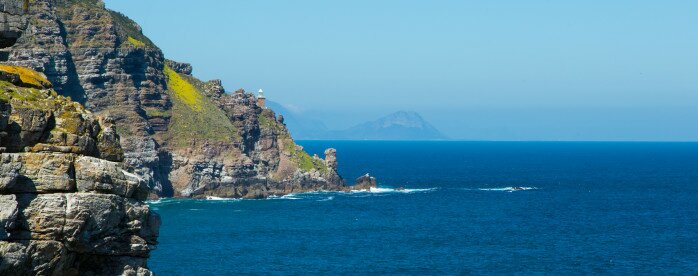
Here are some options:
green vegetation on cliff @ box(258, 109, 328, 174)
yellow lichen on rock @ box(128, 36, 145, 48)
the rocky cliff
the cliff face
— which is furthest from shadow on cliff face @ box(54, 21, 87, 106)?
the cliff face

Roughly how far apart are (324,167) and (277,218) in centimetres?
5082

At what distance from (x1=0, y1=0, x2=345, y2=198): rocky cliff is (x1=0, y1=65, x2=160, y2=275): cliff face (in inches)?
4293

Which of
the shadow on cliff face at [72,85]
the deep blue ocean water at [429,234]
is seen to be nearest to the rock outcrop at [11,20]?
the deep blue ocean water at [429,234]

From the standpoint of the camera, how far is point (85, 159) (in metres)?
37.5

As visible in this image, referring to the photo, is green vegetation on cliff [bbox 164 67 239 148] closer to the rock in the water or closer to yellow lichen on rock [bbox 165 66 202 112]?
yellow lichen on rock [bbox 165 66 202 112]

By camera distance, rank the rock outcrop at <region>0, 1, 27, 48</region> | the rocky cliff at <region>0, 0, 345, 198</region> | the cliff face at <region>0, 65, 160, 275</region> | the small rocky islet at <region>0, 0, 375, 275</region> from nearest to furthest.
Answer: the cliff face at <region>0, 65, 160, 275</region>
the small rocky islet at <region>0, 0, 375, 275</region>
the rock outcrop at <region>0, 1, 27, 48</region>
the rocky cliff at <region>0, 0, 345, 198</region>

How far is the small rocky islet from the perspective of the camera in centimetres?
3603

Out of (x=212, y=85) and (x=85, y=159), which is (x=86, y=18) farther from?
(x=85, y=159)

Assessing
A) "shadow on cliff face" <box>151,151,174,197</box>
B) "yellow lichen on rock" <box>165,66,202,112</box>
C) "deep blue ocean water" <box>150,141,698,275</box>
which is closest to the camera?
"deep blue ocean water" <box>150,141,698,275</box>

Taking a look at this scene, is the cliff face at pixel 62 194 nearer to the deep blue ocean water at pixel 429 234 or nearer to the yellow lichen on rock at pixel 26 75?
the yellow lichen on rock at pixel 26 75

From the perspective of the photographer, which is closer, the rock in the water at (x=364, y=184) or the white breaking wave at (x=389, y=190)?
the white breaking wave at (x=389, y=190)

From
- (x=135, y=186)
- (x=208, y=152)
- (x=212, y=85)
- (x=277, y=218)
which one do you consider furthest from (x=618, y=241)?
(x=212, y=85)

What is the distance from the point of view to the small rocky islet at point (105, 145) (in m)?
36.0

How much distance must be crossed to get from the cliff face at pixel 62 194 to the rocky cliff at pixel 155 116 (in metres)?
109
